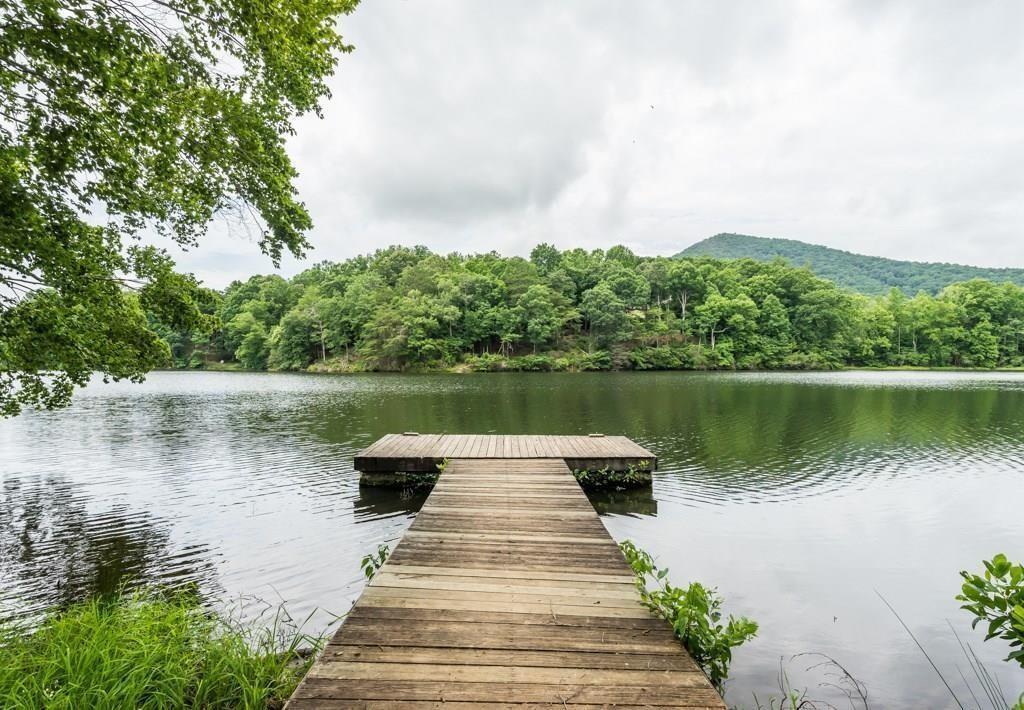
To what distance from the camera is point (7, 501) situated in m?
8.68

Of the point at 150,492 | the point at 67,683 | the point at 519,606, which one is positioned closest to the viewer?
the point at 67,683

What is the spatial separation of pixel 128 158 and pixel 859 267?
622ft

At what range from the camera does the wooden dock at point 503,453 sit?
9336mm

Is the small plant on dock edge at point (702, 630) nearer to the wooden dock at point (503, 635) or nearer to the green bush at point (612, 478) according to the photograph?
the wooden dock at point (503, 635)

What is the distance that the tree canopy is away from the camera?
418cm

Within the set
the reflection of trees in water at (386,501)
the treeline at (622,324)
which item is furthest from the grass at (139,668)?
the treeline at (622,324)

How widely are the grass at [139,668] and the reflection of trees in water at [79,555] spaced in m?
1.83

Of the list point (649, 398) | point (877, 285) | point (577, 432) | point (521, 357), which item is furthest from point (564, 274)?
point (877, 285)

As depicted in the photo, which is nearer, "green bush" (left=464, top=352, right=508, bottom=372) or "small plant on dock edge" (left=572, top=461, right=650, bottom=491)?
"small plant on dock edge" (left=572, top=461, right=650, bottom=491)

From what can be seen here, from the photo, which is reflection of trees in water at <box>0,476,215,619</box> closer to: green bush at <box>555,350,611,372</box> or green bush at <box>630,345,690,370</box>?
green bush at <box>555,350,611,372</box>

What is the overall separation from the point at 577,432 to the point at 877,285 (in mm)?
159337

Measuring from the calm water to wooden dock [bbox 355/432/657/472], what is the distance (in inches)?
24.7

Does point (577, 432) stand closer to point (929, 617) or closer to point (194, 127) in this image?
point (929, 617)

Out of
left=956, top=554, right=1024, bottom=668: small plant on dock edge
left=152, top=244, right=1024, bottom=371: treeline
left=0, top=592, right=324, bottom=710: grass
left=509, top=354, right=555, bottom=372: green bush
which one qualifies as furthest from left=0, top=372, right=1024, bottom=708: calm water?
left=152, top=244, right=1024, bottom=371: treeline
